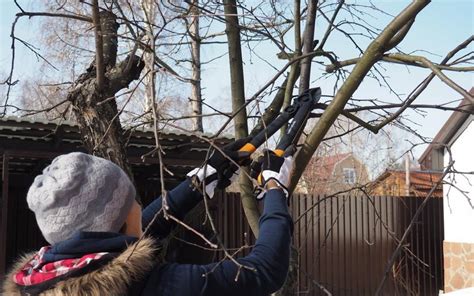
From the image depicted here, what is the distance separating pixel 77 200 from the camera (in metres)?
1.71

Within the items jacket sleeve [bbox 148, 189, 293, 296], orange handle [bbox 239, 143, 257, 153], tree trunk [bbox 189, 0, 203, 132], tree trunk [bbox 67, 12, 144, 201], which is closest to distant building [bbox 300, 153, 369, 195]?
tree trunk [bbox 189, 0, 203, 132]

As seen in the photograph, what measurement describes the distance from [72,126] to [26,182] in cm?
370

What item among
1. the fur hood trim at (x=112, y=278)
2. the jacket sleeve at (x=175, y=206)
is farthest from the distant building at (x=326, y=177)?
the fur hood trim at (x=112, y=278)

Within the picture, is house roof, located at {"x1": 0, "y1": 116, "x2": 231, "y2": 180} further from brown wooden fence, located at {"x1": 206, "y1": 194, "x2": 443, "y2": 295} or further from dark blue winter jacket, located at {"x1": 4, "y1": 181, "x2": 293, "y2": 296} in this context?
dark blue winter jacket, located at {"x1": 4, "y1": 181, "x2": 293, "y2": 296}

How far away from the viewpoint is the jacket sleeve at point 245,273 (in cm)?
165

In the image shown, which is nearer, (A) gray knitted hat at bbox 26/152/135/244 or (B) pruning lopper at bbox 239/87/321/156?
(A) gray knitted hat at bbox 26/152/135/244

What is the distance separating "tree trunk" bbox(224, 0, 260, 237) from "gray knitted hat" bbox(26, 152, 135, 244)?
148 cm

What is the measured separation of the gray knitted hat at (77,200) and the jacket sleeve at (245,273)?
0.20m

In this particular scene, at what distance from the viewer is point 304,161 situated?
2.62m

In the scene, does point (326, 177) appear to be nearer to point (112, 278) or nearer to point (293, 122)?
point (293, 122)

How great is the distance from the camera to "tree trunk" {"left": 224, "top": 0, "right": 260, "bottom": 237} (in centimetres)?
322

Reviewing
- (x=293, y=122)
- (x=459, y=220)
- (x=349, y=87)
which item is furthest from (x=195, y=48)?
(x=459, y=220)

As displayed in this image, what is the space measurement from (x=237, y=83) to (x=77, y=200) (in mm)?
1882

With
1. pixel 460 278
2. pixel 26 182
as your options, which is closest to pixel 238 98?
pixel 26 182
